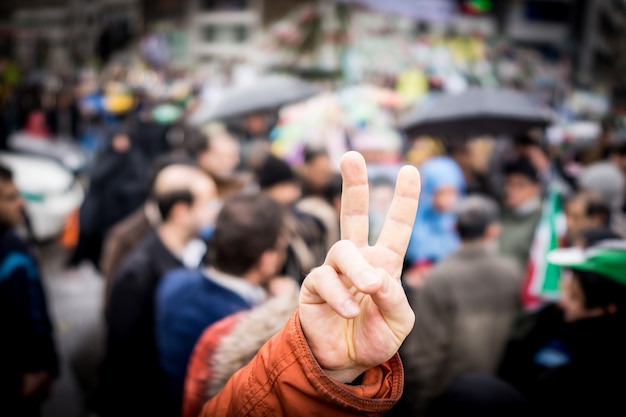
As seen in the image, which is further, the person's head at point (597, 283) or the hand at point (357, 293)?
the person's head at point (597, 283)

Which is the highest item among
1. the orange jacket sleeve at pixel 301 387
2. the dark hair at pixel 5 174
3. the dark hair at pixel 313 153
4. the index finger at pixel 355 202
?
the index finger at pixel 355 202

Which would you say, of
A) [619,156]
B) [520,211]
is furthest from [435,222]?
[619,156]

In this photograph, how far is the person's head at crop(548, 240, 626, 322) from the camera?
6.08 feet

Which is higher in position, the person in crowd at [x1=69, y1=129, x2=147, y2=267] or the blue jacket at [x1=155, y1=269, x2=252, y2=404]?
the blue jacket at [x1=155, y1=269, x2=252, y2=404]

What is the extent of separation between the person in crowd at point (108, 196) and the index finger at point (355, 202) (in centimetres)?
468

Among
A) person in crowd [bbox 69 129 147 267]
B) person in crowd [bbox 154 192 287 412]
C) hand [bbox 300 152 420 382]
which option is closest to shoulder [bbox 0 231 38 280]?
person in crowd [bbox 154 192 287 412]

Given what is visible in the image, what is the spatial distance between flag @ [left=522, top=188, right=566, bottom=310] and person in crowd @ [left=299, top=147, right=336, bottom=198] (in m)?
1.49

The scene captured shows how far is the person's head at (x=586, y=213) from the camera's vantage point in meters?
3.23

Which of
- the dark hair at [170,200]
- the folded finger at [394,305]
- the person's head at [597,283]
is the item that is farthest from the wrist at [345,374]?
the dark hair at [170,200]

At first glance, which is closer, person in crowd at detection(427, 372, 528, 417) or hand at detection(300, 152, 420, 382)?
hand at detection(300, 152, 420, 382)

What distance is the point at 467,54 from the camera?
15164 millimetres

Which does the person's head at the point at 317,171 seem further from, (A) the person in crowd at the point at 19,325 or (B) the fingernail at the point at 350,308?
(B) the fingernail at the point at 350,308

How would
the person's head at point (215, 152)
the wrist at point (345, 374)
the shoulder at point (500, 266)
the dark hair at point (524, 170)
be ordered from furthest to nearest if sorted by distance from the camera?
1. the dark hair at point (524, 170)
2. the person's head at point (215, 152)
3. the shoulder at point (500, 266)
4. the wrist at point (345, 374)

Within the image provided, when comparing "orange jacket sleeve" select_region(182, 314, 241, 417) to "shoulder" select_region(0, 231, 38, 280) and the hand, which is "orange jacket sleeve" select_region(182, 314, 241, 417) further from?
"shoulder" select_region(0, 231, 38, 280)
